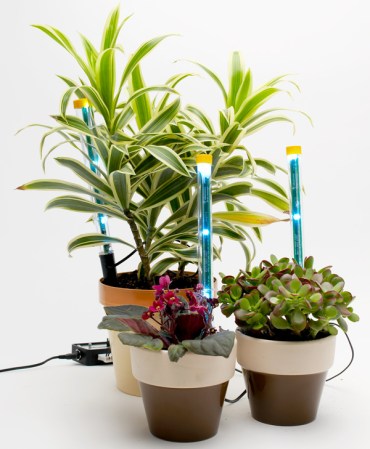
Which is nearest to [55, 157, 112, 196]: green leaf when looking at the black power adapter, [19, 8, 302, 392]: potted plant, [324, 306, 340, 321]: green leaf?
[19, 8, 302, 392]: potted plant

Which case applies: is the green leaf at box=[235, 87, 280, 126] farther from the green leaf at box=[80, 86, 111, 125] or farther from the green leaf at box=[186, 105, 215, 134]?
the green leaf at box=[80, 86, 111, 125]

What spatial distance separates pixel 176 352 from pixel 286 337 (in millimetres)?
373

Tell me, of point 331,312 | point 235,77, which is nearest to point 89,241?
point 235,77

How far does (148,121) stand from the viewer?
7.33 ft

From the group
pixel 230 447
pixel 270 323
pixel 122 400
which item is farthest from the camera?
pixel 122 400

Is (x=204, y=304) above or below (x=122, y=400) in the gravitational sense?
above

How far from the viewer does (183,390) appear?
69.9 inches

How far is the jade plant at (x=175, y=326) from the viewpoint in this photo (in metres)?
1.74

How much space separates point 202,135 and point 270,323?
0.64 m

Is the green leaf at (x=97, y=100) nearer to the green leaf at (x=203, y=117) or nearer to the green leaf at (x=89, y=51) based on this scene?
the green leaf at (x=89, y=51)

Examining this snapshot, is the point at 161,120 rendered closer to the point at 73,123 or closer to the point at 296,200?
the point at 73,123

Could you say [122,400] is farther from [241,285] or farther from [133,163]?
[133,163]

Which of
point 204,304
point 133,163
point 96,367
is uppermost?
point 133,163

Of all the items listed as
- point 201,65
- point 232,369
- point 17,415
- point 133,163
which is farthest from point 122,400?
point 201,65
